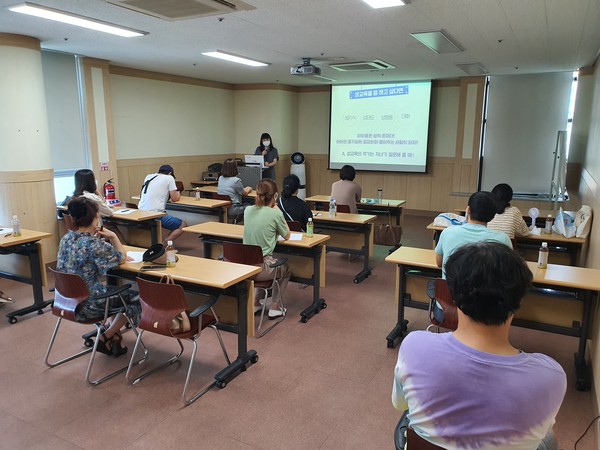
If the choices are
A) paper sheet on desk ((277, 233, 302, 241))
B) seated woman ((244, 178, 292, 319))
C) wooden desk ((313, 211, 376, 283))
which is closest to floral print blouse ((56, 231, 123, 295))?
seated woman ((244, 178, 292, 319))

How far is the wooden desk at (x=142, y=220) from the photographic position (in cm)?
537

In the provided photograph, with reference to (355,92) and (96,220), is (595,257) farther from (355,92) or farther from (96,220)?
(355,92)

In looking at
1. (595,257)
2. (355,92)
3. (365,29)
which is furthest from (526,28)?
(355,92)

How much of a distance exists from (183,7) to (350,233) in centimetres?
309

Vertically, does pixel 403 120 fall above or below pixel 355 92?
below

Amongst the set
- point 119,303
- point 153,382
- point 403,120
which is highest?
point 403,120

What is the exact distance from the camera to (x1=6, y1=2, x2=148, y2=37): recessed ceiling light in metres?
3.98

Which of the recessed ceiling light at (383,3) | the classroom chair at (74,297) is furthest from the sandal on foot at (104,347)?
the recessed ceiling light at (383,3)

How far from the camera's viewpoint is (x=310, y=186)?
11.0 metres

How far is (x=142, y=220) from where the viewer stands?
17.6 ft

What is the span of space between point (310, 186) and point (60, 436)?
888cm

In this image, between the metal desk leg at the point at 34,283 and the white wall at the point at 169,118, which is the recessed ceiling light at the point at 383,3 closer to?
the metal desk leg at the point at 34,283

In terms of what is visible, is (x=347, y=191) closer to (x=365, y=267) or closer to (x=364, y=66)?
(x=365, y=267)

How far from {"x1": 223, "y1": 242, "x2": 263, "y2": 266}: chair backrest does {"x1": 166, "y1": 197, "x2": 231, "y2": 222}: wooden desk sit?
8.01 ft
